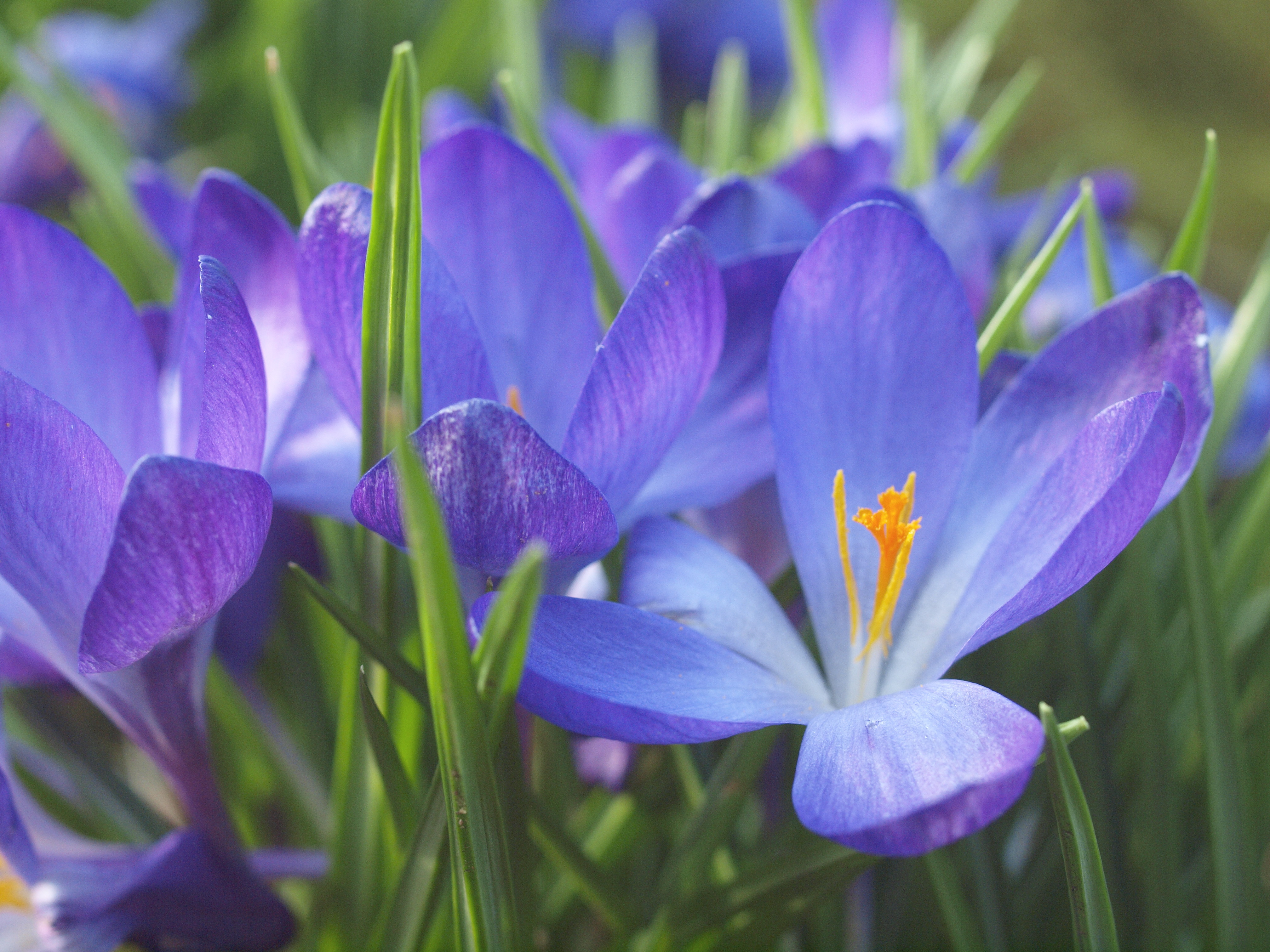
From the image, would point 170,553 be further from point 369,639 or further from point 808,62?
point 808,62

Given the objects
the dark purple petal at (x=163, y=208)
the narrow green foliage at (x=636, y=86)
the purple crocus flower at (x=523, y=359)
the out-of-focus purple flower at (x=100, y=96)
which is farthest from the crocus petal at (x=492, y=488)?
the out-of-focus purple flower at (x=100, y=96)

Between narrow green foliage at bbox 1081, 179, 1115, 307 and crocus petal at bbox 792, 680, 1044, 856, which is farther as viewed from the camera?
narrow green foliage at bbox 1081, 179, 1115, 307

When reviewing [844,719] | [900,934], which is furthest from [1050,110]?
[844,719]

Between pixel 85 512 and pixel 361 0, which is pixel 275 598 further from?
pixel 361 0

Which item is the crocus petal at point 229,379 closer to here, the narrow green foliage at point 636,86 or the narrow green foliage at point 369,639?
the narrow green foliage at point 369,639

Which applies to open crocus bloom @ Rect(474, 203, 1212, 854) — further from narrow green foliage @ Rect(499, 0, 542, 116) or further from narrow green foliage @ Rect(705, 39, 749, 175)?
narrow green foliage @ Rect(499, 0, 542, 116)

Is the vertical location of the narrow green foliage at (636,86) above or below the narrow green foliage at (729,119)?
above

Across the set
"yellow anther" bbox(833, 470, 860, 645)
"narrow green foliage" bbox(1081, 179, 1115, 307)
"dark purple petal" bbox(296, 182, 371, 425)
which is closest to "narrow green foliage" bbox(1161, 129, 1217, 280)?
"narrow green foliage" bbox(1081, 179, 1115, 307)
